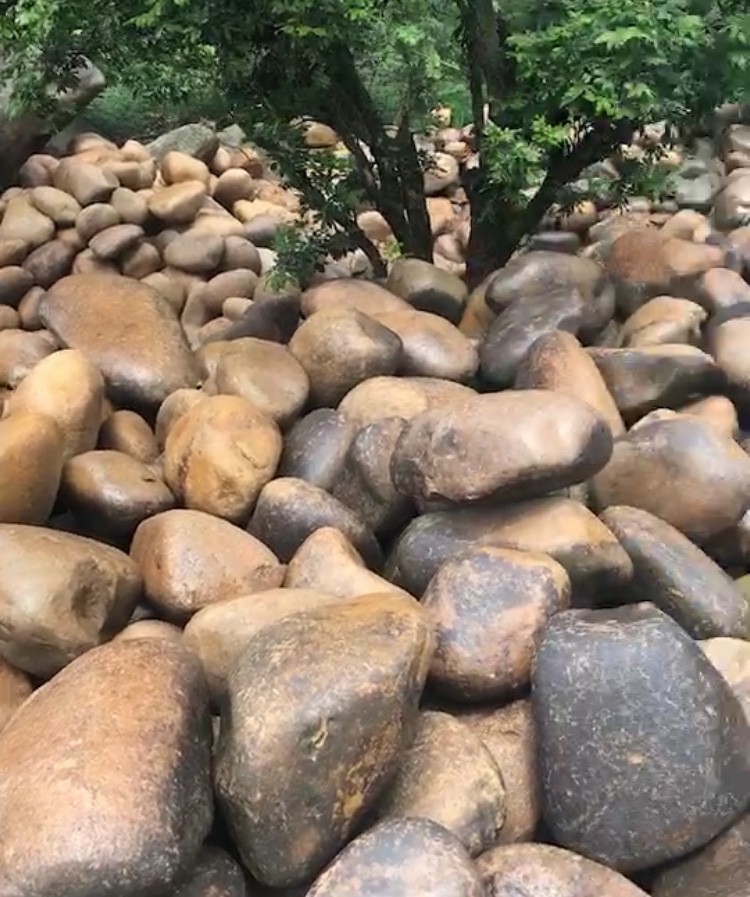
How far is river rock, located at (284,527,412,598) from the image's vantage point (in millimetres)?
2457

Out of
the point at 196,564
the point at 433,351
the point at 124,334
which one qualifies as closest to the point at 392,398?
the point at 433,351

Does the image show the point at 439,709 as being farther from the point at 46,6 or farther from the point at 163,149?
the point at 163,149

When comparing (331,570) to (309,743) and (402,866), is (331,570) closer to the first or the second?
(309,743)

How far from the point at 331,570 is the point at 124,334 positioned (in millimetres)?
1413

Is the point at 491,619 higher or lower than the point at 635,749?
higher

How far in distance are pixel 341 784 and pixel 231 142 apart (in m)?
5.50

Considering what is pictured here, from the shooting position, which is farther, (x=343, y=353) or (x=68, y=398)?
(x=343, y=353)

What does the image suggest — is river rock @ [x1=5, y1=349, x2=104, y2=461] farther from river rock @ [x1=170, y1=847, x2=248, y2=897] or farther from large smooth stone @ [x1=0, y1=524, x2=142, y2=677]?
river rock @ [x1=170, y1=847, x2=248, y2=897]

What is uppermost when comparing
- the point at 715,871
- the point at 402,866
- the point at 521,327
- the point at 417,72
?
the point at 417,72

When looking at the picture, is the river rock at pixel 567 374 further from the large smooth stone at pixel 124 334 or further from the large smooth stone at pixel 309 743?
the large smooth stone at pixel 309 743

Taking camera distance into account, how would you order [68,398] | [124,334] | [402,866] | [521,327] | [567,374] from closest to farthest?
[402,866], [68,398], [567,374], [521,327], [124,334]

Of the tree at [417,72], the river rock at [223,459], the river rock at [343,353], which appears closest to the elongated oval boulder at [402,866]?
the river rock at [223,459]

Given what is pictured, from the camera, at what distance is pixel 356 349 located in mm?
3172

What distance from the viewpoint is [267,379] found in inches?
125
